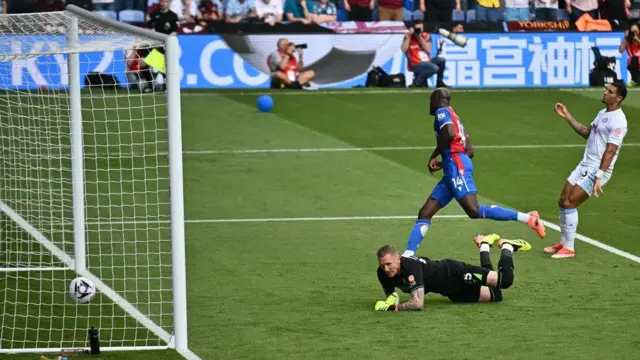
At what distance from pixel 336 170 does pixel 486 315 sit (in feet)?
29.8

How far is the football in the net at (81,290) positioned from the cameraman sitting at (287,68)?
18897mm

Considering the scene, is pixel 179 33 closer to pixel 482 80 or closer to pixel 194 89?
pixel 194 89

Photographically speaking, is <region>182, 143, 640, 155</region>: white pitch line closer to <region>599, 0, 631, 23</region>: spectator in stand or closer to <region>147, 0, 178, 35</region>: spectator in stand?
<region>147, 0, 178, 35</region>: spectator in stand

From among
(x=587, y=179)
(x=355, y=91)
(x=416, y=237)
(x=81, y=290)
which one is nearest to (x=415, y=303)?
(x=416, y=237)

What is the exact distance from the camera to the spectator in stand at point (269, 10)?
3177cm

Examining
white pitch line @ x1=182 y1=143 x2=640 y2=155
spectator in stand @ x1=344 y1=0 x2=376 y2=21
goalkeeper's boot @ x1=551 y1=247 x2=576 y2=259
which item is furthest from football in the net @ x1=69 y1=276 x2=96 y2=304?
spectator in stand @ x1=344 y1=0 x2=376 y2=21

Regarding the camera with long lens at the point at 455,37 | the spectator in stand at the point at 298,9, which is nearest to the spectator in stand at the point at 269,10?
the spectator in stand at the point at 298,9

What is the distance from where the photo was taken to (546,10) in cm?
3328

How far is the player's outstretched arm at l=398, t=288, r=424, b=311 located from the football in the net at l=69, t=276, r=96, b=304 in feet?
9.06

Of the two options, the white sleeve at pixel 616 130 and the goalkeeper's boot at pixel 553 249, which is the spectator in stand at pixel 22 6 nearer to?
the goalkeeper's boot at pixel 553 249

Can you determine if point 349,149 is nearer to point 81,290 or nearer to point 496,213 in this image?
point 496,213

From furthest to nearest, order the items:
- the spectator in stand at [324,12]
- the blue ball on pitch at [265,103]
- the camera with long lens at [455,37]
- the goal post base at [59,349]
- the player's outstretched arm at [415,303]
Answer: the spectator in stand at [324,12], the camera with long lens at [455,37], the blue ball on pitch at [265,103], the player's outstretched arm at [415,303], the goal post base at [59,349]

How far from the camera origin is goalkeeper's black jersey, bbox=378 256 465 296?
1128cm

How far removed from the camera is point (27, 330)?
11148 mm
